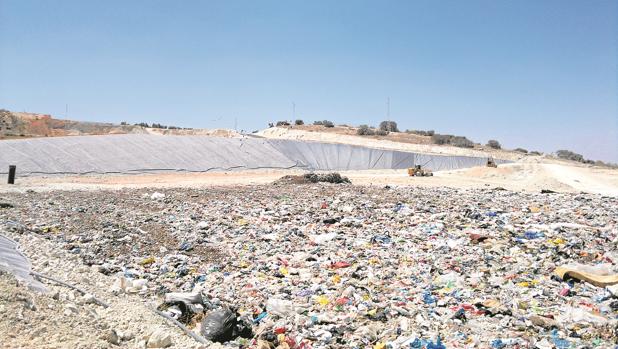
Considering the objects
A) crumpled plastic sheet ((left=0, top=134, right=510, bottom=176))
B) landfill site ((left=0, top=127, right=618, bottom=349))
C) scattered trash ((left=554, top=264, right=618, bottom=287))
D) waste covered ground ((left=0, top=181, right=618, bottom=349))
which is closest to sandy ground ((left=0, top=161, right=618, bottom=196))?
crumpled plastic sheet ((left=0, top=134, right=510, bottom=176))

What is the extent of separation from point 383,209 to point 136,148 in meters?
21.3

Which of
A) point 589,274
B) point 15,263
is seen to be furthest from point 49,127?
point 589,274

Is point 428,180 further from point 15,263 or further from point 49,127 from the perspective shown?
point 49,127

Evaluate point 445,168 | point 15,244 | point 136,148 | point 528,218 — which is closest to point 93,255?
point 15,244

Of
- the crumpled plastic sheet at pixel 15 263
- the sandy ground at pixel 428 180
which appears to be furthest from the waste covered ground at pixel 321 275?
the sandy ground at pixel 428 180

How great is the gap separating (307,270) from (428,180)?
17.5 meters

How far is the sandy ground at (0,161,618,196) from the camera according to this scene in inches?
768

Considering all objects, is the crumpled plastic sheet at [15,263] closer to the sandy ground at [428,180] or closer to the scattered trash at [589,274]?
the scattered trash at [589,274]

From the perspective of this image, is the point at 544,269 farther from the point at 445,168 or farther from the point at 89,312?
the point at 445,168

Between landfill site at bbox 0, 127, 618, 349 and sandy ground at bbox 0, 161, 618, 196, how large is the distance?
541cm

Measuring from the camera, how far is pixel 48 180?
2097 centimetres

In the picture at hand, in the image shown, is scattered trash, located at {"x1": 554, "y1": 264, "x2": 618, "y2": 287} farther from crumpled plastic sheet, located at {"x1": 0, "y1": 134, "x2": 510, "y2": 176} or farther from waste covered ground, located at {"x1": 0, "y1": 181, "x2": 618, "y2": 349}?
crumpled plastic sheet, located at {"x1": 0, "y1": 134, "x2": 510, "y2": 176}

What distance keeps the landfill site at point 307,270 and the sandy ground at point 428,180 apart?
5.41 m

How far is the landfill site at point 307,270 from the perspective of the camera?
4754 mm
